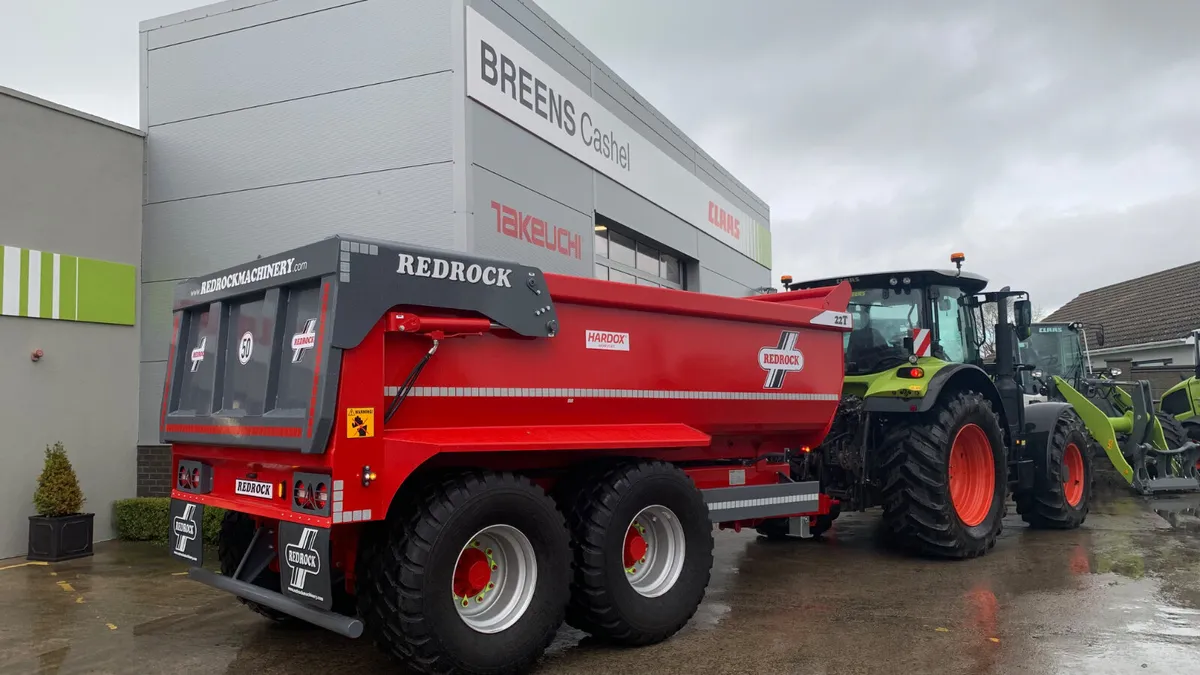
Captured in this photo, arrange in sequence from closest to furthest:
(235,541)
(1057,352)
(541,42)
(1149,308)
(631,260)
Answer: (235,541)
(541,42)
(631,260)
(1057,352)
(1149,308)

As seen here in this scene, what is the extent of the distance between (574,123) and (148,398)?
6.26m

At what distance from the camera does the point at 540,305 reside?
4785 millimetres

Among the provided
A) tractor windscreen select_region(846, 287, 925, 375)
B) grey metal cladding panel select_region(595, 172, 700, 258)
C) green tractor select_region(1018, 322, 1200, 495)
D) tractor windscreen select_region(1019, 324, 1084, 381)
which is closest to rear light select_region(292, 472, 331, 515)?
tractor windscreen select_region(846, 287, 925, 375)

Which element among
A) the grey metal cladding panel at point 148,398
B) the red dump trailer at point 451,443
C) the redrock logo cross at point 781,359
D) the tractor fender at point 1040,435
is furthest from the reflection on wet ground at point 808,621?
the grey metal cladding panel at point 148,398

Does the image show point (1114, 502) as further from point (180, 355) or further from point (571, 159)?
point (180, 355)

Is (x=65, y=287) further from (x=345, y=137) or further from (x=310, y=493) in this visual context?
(x=310, y=493)

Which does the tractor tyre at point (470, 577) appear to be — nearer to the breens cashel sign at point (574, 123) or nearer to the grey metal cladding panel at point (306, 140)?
the grey metal cladding panel at point (306, 140)

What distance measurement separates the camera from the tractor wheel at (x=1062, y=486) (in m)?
8.86

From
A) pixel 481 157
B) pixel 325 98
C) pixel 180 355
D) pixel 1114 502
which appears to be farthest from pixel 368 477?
pixel 1114 502

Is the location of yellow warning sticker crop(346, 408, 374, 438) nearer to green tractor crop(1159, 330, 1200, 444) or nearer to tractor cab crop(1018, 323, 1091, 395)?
tractor cab crop(1018, 323, 1091, 395)

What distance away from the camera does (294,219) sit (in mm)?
9711

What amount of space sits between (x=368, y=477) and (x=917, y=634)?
11.2 feet

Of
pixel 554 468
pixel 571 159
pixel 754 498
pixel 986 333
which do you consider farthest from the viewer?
pixel 571 159

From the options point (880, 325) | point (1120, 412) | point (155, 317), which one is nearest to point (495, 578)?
point (880, 325)
